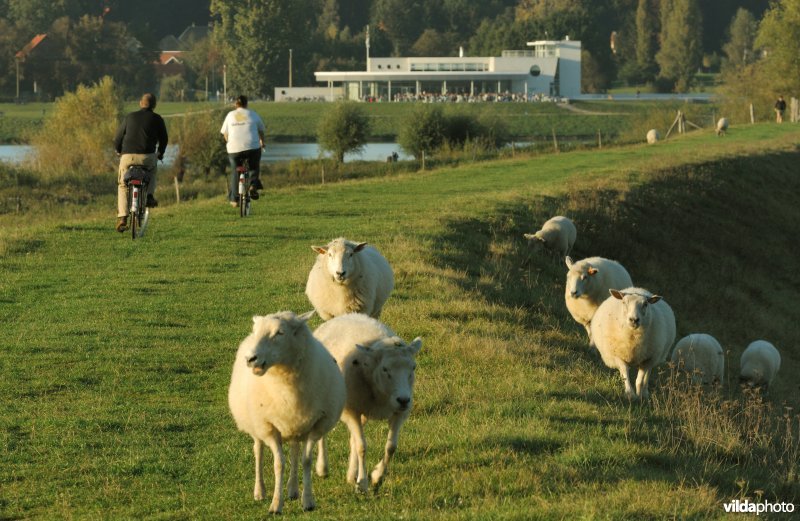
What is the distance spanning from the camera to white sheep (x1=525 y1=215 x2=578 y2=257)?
24438mm

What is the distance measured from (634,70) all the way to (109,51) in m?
71.4

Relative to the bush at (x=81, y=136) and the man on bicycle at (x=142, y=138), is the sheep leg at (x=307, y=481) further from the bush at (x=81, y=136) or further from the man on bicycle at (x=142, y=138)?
the bush at (x=81, y=136)

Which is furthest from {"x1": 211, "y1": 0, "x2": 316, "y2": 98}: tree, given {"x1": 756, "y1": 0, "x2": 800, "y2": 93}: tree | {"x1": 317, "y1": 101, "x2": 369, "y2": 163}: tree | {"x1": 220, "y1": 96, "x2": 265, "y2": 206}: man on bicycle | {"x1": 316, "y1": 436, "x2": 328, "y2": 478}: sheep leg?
{"x1": 316, "y1": 436, "x2": 328, "y2": 478}: sheep leg

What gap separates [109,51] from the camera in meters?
136

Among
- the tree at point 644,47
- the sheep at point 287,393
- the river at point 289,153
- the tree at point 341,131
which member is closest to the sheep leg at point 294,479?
the sheep at point 287,393

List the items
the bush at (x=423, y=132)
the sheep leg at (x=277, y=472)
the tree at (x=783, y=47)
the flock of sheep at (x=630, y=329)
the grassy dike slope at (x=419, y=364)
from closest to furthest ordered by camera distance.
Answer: the sheep leg at (x=277, y=472) < the grassy dike slope at (x=419, y=364) < the flock of sheep at (x=630, y=329) < the bush at (x=423, y=132) < the tree at (x=783, y=47)

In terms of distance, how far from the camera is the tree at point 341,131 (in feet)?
229

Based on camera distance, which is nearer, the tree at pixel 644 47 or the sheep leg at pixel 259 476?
the sheep leg at pixel 259 476

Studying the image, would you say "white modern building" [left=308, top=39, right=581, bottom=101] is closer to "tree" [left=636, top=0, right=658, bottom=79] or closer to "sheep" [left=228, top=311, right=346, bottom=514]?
"tree" [left=636, top=0, right=658, bottom=79]

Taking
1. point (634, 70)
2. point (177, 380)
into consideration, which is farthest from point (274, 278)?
point (634, 70)

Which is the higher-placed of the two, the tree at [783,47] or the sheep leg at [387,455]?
the tree at [783,47]

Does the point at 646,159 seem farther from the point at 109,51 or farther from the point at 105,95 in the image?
the point at 109,51

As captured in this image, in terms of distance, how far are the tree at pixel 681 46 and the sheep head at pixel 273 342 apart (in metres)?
155

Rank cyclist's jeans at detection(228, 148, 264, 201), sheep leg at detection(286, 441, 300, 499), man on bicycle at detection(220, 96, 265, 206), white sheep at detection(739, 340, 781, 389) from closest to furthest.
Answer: sheep leg at detection(286, 441, 300, 499) < white sheep at detection(739, 340, 781, 389) < man on bicycle at detection(220, 96, 265, 206) < cyclist's jeans at detection(228, 148, 264, 201)
